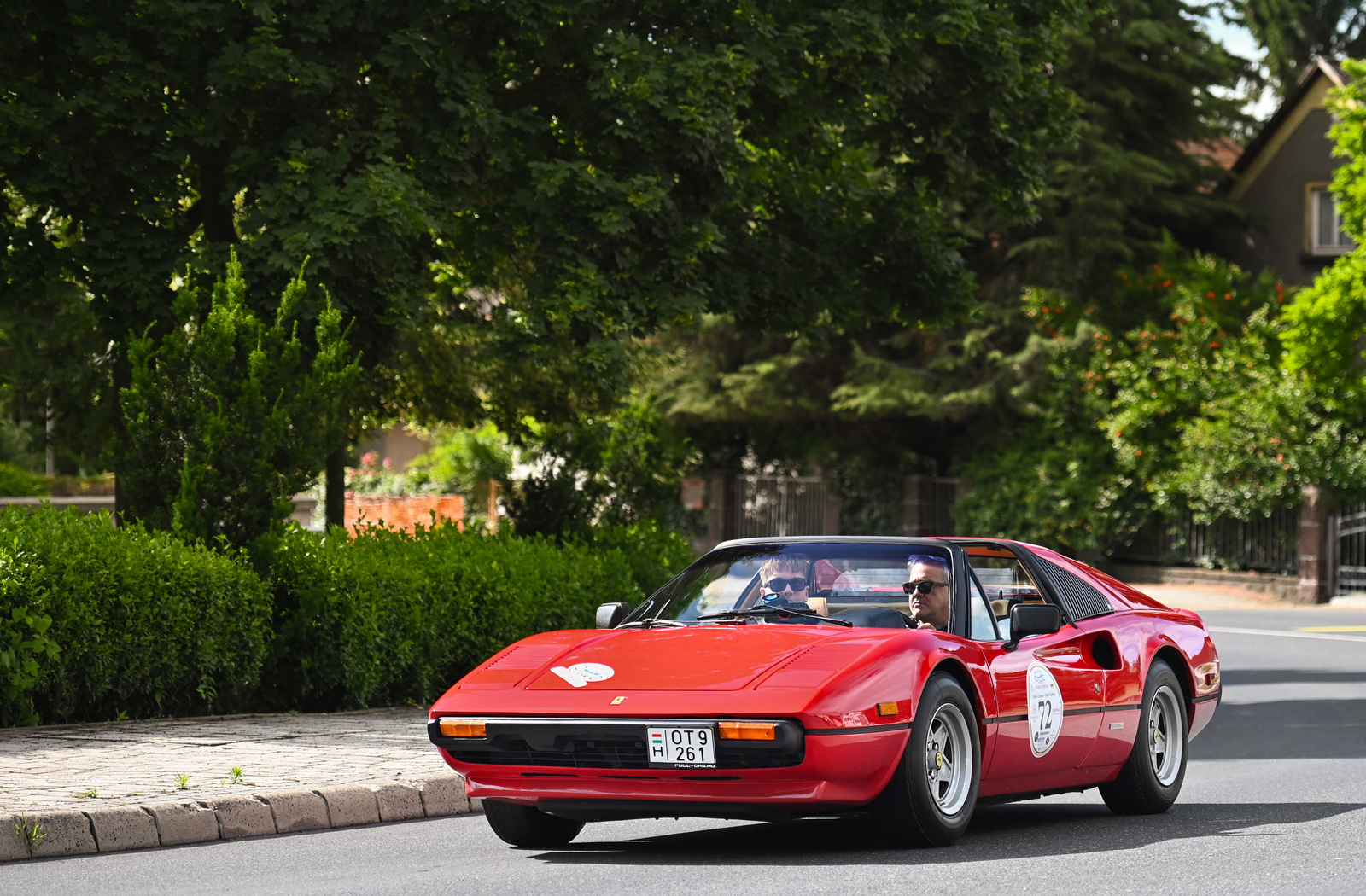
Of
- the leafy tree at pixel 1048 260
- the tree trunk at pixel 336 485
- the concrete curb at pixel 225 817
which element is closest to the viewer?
the concrete curb at pixel 225 817

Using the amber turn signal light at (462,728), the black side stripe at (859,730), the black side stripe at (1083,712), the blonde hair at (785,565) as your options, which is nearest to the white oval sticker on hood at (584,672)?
the amber turn signal light at (462,728)

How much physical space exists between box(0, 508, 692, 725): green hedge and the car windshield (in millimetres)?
4100

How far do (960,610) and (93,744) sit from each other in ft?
Answer: 16.0

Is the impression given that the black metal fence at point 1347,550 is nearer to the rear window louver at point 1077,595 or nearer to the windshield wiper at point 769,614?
the rear window louver at point 1077,595

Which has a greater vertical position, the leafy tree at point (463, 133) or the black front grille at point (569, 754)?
the leafy tree at point (463, 133)

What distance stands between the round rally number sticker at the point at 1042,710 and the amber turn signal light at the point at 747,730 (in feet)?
5.55

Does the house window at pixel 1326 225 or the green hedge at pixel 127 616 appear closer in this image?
the green hedge at pixel 127 616

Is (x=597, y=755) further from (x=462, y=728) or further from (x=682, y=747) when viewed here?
(x=462, y=728)

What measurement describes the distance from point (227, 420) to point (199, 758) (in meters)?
3.55

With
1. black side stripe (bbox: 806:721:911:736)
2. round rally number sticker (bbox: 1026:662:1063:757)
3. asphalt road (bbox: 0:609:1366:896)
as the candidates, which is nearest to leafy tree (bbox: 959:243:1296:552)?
asphalt road (bbox: 0:609:1366:896)

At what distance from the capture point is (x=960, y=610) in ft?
24.5

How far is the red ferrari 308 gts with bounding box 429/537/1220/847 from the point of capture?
6371 mm

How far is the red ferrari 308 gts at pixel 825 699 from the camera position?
637cm

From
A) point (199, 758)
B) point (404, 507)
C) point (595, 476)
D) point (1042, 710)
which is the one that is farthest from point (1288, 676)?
point (404, 507)
